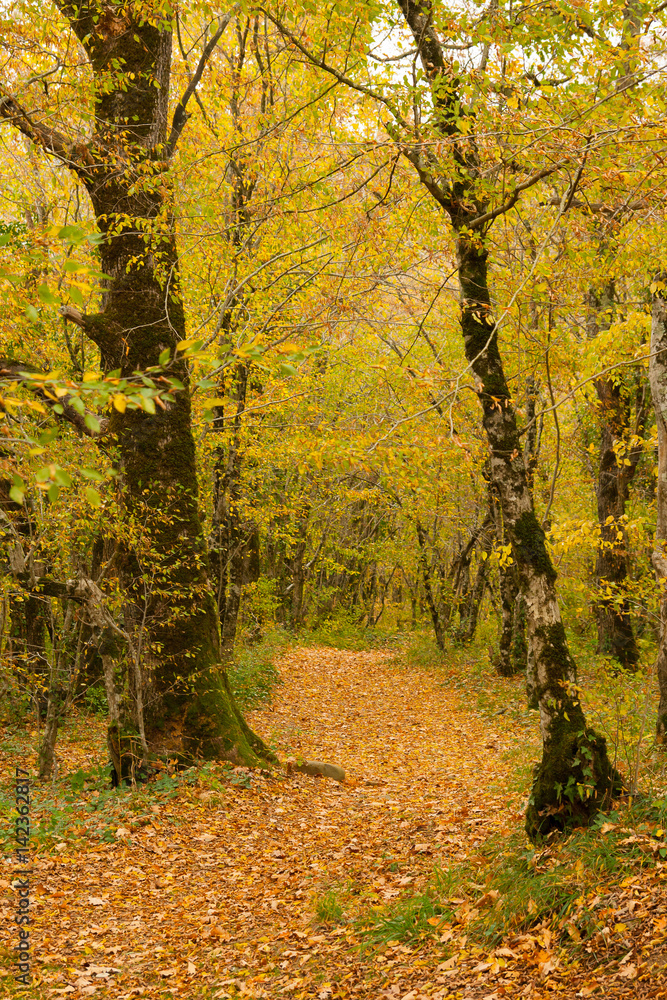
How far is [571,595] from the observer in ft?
57.2

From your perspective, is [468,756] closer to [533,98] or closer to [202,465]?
[202,465]

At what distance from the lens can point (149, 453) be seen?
27.7 feet

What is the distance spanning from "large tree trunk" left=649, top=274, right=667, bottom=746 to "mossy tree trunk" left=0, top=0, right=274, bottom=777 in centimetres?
486

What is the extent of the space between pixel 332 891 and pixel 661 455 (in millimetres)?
5214

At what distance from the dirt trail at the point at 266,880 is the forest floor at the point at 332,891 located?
2 cm

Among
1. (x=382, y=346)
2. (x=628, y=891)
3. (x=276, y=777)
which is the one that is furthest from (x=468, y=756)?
(x=382, y=346)

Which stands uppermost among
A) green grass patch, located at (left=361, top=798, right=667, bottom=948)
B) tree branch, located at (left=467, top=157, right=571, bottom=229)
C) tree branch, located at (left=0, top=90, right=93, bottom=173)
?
A: tree branch, located at (left=0, top=90, right=93, bottom=173)

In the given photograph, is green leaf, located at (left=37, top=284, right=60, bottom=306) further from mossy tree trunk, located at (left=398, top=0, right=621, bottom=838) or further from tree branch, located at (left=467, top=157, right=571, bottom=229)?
tree branch, located at (left=467, top=157, right=571, bottom=229)

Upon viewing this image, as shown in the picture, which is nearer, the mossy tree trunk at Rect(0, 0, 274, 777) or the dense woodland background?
the dense woodland background

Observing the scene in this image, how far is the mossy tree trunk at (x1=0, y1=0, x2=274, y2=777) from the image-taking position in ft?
26.3

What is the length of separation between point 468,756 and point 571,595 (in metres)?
8.33

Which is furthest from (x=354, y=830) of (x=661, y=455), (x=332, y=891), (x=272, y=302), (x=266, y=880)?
(x=272, y=302)

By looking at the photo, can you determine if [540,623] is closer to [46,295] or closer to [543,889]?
[543,889]

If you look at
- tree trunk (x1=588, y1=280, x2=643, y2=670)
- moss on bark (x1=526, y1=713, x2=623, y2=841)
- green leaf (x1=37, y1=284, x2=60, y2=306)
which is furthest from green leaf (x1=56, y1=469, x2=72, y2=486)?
tree trunk (x1=588, y1=280, x2=643, y2=670)
